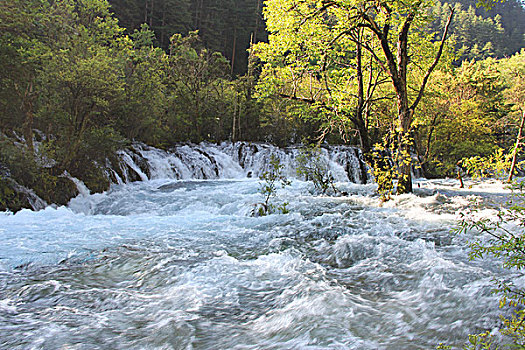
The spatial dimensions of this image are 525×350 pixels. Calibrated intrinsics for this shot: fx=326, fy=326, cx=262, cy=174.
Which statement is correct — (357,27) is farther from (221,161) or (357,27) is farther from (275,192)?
(221,161)

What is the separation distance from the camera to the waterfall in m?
16.0

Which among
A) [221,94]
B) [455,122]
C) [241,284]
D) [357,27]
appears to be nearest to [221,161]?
[221,94]

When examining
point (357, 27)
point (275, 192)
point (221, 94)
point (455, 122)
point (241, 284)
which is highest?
point (221, 94)

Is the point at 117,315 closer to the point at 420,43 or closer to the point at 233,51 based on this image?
the point at 420,43

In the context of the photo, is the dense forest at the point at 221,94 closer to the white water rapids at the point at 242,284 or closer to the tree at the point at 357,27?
the tree at the point at 357,27

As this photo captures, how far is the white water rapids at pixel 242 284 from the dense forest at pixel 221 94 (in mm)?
2704

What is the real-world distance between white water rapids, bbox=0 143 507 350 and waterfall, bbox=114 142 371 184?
9035 millimetres

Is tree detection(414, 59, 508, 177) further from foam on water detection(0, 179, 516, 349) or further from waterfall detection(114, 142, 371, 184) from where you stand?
foam on water detection(0, 179, 516, 349)

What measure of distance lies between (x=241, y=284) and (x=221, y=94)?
2149 cm

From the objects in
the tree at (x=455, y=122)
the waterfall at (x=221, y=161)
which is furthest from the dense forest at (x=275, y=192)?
the waterfall at (x=221, y=161)

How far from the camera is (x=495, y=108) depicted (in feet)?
84.2

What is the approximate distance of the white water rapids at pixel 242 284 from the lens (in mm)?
2719

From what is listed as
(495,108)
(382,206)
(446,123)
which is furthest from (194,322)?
(495,108)

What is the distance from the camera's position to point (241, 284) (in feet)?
12.6
